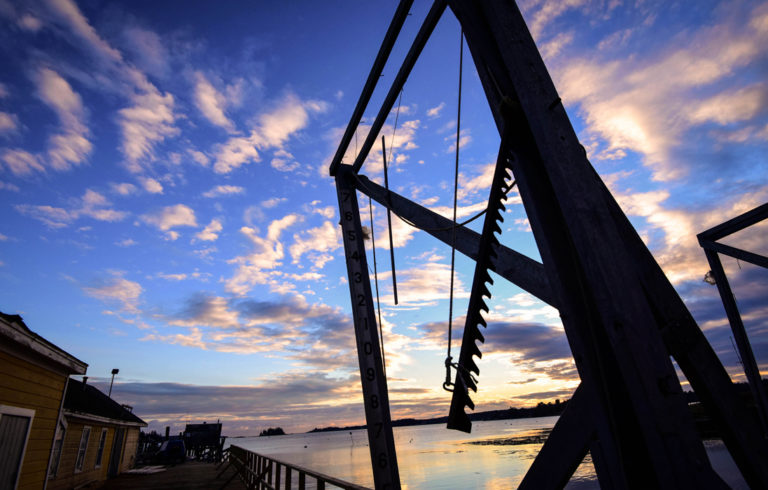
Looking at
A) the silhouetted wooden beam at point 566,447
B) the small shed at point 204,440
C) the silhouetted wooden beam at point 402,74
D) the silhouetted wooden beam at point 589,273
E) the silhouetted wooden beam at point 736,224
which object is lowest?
the small shed at point 204,440

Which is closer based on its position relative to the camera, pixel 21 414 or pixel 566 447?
pixel 566 447

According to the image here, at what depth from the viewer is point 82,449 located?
15.1 m

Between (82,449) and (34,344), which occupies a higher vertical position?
(34,344)

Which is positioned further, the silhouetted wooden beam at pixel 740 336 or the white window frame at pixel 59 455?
the white window frame at pixel 59 455

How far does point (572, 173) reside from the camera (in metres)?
1.70

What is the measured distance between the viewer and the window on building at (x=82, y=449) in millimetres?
14656

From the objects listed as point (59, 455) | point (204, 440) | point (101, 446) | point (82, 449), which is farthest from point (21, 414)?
point (204, 440)

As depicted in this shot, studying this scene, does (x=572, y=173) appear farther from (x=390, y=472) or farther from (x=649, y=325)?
(x=390, y=472)

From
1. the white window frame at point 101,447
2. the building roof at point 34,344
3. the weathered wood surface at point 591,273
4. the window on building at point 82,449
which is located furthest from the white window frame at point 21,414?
the white window frame at point 101,447

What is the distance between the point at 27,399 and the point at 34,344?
132 centimetres

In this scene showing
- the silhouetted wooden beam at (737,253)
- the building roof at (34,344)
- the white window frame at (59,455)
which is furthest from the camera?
the white window frame at (59,455)

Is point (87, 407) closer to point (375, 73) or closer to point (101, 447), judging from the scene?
point (101, 447)

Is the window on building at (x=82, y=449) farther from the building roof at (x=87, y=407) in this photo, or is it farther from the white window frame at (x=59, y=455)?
the white window frame at (x=59, y=455)

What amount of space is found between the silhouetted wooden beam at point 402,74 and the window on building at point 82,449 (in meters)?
16.6
